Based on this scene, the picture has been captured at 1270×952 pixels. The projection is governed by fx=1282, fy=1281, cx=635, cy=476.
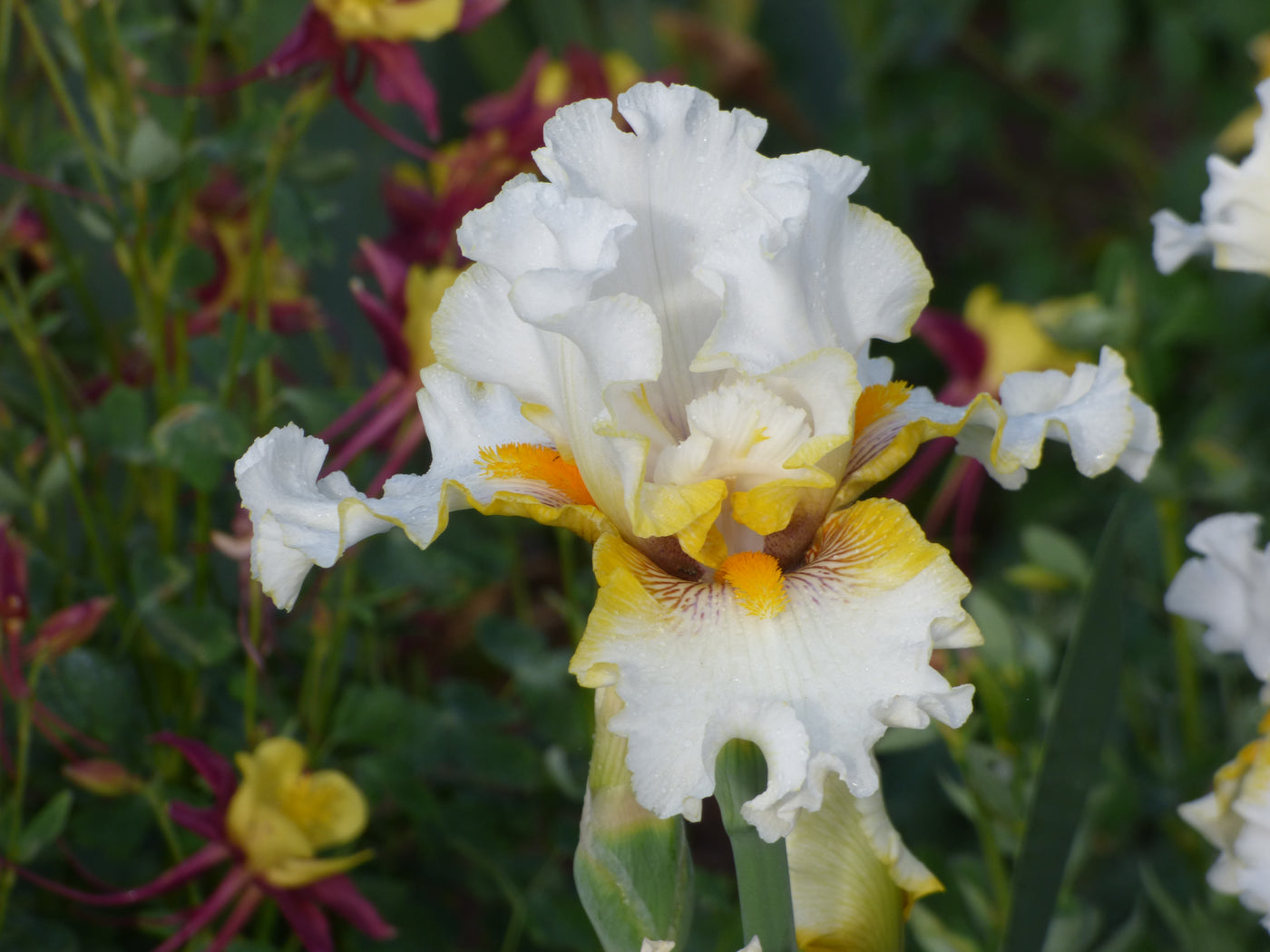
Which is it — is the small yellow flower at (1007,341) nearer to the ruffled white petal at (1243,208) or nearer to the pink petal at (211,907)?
the ruffled white petal at (1243,208)

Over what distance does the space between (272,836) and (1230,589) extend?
1.26ft

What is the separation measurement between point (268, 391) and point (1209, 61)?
1.21 m

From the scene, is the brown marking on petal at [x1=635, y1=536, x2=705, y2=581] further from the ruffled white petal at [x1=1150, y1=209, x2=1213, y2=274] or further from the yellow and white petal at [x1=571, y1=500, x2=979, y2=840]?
the ruffled white petal at [x1=1150, y1=209, x2=1213, y2=274]

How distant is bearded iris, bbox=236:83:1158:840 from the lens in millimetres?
328

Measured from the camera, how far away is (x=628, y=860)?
377mm

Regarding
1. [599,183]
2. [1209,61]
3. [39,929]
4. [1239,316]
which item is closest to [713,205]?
[599,183]

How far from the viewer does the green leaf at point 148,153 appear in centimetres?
56

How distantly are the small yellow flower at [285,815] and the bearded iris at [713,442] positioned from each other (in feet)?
0.56

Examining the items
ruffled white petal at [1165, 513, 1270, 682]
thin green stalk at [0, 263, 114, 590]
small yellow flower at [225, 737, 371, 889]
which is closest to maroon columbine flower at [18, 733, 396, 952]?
small yellow flower at [225, 737, 371, 889]

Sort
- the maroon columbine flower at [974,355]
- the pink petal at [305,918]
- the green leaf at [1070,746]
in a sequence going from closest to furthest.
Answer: the green leaf at [1070,746] → the pink petal at [305,918] → the maroon columbine flower at [974,355]

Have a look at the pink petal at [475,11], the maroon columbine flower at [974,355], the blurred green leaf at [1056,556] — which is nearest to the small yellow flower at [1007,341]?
the maroon columbine flower at [974,355]

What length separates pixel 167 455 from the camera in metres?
0.56

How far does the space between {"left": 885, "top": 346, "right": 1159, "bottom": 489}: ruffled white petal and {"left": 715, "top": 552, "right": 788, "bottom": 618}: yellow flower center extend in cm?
6

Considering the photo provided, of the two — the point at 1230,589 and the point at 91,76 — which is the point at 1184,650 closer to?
the point at 1230,589
